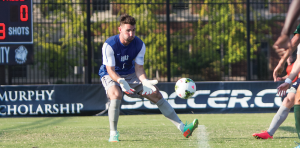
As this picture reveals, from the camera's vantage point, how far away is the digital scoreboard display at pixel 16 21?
10.1 metres

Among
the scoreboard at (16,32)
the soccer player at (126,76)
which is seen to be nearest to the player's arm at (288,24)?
the soccer player at (126,76)

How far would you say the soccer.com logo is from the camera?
10258mm

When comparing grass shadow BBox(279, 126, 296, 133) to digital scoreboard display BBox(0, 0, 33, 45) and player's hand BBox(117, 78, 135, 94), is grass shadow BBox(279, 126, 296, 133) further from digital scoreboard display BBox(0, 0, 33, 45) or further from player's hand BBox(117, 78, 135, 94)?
digital scoreboard display BBox(0, 0, 33, 45)

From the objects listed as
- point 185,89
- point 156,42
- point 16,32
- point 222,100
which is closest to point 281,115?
point 185,89

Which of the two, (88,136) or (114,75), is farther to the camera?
(88,136)

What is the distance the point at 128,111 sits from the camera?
10.3 m

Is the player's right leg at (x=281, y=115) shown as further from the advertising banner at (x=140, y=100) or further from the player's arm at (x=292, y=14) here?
the advertising banner at (x=140, y=100)

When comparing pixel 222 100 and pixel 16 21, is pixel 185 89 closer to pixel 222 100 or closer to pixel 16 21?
pixel 222 100

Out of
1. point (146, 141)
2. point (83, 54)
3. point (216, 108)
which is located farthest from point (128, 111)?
point (83, 54)

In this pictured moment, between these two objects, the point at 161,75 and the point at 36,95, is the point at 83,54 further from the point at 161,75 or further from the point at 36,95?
the point at 36,95

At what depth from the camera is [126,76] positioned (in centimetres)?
593

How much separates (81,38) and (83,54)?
1080 mm

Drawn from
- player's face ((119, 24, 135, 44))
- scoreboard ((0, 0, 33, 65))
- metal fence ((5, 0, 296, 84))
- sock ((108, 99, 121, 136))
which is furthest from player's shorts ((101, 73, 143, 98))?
metal fence ((5, 0, 296, 84))

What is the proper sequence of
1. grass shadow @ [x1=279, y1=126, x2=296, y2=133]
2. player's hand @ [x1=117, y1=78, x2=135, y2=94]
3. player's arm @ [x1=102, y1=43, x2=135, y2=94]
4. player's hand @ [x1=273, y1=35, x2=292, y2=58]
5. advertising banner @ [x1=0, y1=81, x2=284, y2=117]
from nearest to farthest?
player's hand @ [x1=273, y1=35, x2=292, y2=58] → player's hand @ [x1=117, y1=78, x2=135, y2=94] → player's arm @ [x1=102, y1=43, x2=135, y2=94] → grass shadow @ [x1=279, y1=126, x2=296, y2=133] → advertising banner @ [x1=0, y1=81, x2=284, y2=117]
